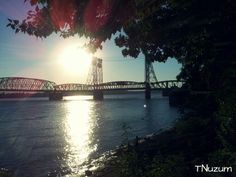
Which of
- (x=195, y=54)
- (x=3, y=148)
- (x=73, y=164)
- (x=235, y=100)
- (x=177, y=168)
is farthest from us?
(x=3, y=148)

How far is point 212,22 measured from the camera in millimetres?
11883

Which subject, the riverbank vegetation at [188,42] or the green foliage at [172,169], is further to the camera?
the green foliage at [172,169]

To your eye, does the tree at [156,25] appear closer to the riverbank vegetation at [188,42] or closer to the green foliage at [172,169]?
the riverbank vegetation at [188,42]

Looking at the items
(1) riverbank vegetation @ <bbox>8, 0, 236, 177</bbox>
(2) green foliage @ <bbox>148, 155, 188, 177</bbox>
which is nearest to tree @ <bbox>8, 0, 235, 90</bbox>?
(1) riverbank vegetation @ <bbox>8, 0, 236, 177</bbox>

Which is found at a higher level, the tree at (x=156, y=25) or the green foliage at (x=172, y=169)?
the tree at (x=156, y=25)

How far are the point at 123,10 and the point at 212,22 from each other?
328cm

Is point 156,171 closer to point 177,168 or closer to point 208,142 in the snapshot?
point 177,168

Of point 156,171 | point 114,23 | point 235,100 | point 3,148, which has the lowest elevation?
point 3,148

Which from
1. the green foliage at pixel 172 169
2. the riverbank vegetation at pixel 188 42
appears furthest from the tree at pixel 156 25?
the green foliage at pixel 172 169

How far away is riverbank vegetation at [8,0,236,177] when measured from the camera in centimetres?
1058

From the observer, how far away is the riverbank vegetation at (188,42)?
1058 cm

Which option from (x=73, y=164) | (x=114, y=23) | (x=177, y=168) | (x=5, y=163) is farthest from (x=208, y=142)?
(x=5, y=163)

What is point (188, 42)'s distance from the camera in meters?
12.9

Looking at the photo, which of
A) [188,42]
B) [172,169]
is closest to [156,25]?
[188,42]
